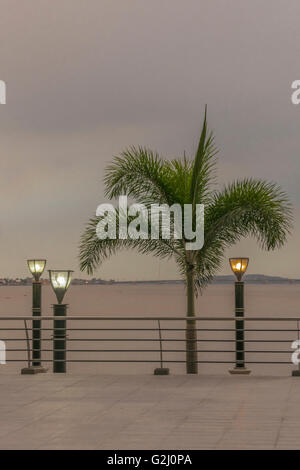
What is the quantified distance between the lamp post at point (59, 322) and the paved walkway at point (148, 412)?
3.30ft

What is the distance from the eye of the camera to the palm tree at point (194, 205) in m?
15.2

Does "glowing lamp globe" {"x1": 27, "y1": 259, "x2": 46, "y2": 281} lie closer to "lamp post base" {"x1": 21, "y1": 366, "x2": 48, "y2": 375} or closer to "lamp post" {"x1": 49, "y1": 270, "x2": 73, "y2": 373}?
"lamp post" {"x1": 49, "y1": 270, "x2": 73, "y2": 373}

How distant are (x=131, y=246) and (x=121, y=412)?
21.2 feet

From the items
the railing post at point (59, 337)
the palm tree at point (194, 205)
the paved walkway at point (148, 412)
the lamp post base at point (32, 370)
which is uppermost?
the palm tree at point (194, 205)

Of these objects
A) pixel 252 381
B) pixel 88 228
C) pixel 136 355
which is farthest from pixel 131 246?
pixel 136 355

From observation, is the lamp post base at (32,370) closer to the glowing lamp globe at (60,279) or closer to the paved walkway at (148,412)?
the paved walkway at (148,412)

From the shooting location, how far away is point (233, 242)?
15859mm

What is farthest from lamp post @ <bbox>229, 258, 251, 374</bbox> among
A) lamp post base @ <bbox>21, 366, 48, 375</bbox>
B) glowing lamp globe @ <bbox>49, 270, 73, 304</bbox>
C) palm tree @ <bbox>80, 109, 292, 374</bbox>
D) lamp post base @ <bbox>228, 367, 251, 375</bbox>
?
lamp post base @ <bbox>21, 366, 48, 375</bbox>

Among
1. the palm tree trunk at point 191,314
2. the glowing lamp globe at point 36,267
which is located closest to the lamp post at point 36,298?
the glowing lamp globe at point 36,267

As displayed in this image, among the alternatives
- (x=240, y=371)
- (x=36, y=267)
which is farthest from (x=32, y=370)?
(x=240, y=371)

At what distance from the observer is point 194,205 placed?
15.3 m

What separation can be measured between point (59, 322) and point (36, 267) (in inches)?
59.8
